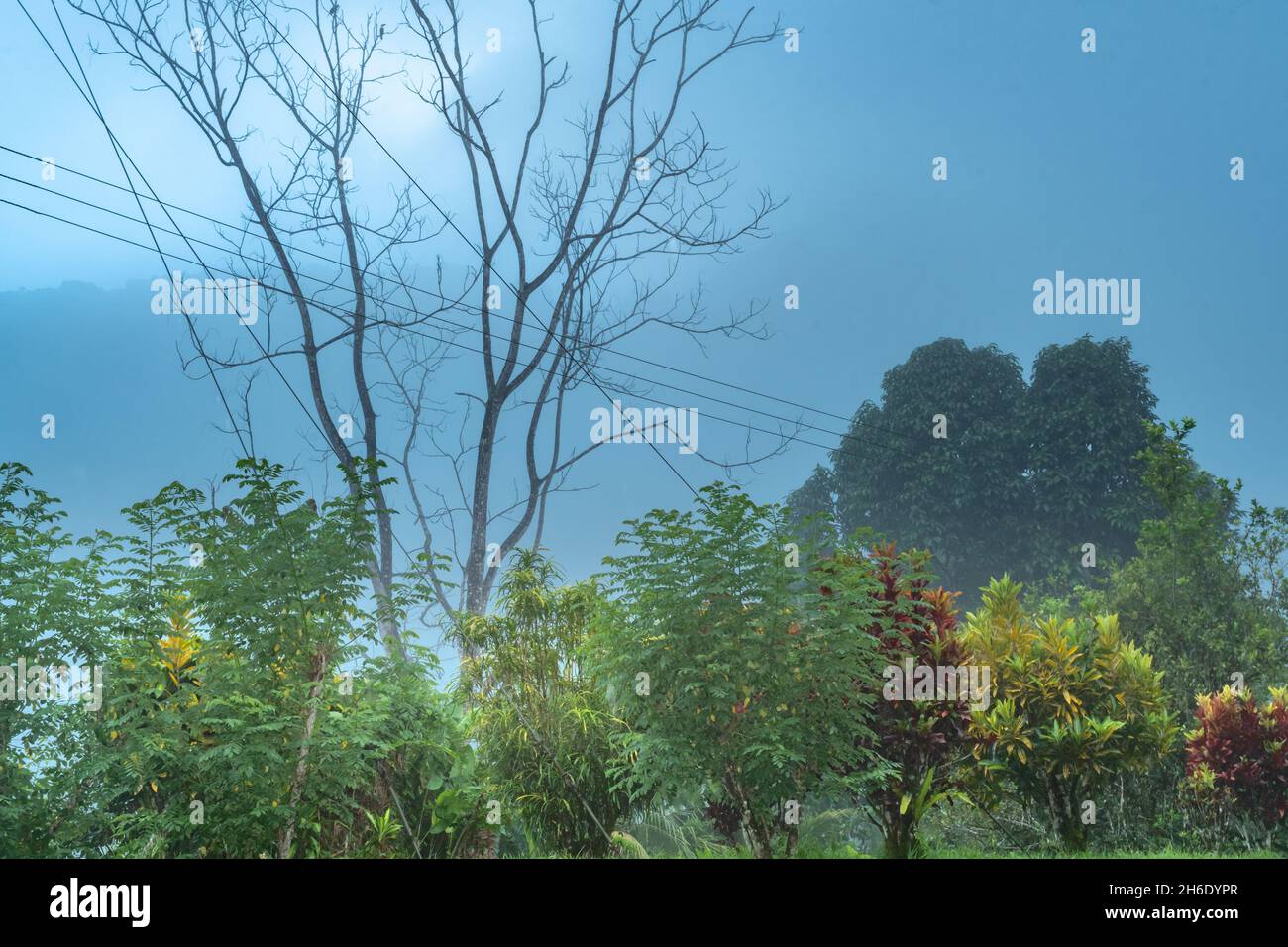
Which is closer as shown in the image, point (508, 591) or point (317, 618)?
point (317, 618)

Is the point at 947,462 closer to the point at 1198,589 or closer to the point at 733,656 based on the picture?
the point at 1198,589

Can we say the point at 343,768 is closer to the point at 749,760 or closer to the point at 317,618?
the point at 317,618

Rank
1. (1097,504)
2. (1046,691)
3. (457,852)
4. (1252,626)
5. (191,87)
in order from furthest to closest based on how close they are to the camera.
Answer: (1097,504), (191,87), (1252,626), (1046,691), (457,852)

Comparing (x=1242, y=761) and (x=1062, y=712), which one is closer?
(x=1062, y=712)

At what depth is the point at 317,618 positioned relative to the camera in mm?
7008

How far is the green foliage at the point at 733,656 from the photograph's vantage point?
295 inches

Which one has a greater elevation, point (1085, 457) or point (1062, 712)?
point (1085, 457)

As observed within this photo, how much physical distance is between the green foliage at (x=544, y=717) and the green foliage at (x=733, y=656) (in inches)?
46.3

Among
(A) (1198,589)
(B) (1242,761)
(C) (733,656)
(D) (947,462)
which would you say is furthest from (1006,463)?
(C) (733,656)

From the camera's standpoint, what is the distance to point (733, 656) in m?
7.46

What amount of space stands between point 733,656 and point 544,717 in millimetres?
2457

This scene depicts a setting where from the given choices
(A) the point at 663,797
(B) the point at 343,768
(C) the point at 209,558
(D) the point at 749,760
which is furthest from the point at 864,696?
(C) the point at 209,558

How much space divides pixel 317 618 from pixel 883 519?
20.9 metres

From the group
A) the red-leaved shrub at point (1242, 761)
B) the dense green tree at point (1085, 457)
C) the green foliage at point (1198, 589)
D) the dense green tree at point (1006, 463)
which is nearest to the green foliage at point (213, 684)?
the red-leaved shrub at point (1242, 761)
